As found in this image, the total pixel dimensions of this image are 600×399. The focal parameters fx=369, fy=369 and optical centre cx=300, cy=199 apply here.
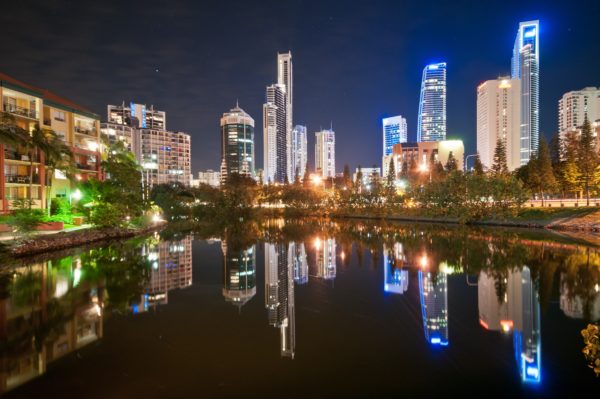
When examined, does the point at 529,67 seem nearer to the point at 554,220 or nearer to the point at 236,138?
the point at 236,138

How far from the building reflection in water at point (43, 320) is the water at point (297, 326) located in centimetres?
4

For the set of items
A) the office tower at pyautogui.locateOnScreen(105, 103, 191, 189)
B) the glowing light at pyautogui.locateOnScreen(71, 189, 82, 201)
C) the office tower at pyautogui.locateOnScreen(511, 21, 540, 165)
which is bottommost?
the glowing light at pyautogui.locateOnScreen(71, 189, 82, 201)

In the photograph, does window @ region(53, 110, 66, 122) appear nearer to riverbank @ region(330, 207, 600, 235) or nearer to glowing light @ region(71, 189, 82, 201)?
glowing light @ region(71, 189, 82, 201)

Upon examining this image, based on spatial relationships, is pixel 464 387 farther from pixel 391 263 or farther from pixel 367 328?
pixel 391 263

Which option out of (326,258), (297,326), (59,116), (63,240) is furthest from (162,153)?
(297,326)

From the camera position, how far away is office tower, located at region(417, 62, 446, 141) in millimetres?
182500

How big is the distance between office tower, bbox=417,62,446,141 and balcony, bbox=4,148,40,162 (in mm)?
177966

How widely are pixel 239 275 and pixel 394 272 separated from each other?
6.36m

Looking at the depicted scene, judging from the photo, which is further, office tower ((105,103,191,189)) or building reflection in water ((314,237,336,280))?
office tower ((105,103,191,189))

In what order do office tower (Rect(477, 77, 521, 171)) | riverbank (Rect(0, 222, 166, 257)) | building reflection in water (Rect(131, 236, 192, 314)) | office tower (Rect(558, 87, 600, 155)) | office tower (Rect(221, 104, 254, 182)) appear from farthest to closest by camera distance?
office tower (Rect(221, 104, 254, 182)) < office tower (Rect(558, 87, 600, 155)) < office tower (Rect(477, 77, 521, 171)) < riverbank (Rect(0, 222, 166, 257)) < building reflection in water (Rect(131, 236, 192, 314))

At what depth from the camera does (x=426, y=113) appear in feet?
604

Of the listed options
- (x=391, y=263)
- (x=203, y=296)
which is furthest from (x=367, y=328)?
(x=391, y=263)

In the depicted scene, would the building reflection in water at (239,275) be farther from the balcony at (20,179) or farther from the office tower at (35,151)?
the balcony at (20,179)

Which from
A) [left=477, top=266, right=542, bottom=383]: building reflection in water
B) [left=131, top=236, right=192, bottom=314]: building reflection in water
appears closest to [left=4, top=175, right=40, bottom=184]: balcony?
[left=131, top=236, right=192, bottom=314]: building reflection in water
